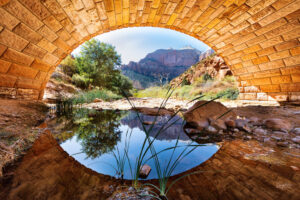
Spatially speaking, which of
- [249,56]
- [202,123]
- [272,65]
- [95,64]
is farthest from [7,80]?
[95,64]

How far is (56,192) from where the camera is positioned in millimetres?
616

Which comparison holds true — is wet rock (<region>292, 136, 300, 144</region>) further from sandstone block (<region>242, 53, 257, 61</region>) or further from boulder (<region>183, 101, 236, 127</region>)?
sandstone block (<region>242, 53, 257, 61</region>)

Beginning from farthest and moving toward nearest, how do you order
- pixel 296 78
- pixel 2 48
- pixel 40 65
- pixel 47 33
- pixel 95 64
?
pixel 95 64
pixel 296 78
pixel 40 65
pixel 47 33
pixel 2 48

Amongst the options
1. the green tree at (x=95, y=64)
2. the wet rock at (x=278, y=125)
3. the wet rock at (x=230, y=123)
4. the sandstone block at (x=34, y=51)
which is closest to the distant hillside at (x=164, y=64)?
the green tree at (x=95, y=64)

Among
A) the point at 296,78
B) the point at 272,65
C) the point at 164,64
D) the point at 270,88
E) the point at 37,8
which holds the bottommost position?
the point at 270,88

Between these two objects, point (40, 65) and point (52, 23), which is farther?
point (40, 65)

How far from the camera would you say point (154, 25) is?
3086mm

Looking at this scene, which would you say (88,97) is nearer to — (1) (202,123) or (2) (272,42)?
(1) (202,123)

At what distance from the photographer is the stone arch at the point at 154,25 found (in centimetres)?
189

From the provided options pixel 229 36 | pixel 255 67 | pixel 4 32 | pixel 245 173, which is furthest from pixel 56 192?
pixel 255 67

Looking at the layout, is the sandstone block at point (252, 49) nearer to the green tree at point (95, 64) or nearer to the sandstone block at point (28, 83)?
the sandstone block at point (28, 83)

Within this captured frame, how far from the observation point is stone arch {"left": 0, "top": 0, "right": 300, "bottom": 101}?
6.20 feet

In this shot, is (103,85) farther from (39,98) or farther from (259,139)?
(259,139)

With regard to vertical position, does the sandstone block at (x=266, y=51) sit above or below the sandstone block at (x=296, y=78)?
above
